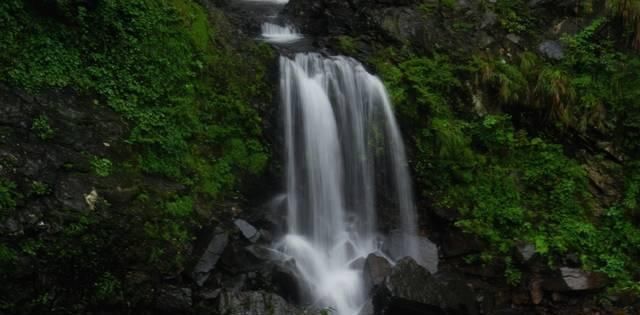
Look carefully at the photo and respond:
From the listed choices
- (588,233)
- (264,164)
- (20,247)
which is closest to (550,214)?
(588,233)

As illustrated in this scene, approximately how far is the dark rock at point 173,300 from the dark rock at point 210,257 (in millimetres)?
319

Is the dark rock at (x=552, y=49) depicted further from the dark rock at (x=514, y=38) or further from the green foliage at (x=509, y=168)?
the dark rock at (x=514, y=38)

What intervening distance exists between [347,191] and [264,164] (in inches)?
64.3

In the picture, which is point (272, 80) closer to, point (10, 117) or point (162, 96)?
point (162, 96)

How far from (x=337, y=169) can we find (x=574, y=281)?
4.40m

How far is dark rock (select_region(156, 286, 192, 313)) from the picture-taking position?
22.7 ft

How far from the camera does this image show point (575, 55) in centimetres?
1206

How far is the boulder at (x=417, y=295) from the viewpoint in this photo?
7797mm

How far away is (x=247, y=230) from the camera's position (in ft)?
27.3

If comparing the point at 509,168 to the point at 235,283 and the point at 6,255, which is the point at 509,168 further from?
the point at 6,255

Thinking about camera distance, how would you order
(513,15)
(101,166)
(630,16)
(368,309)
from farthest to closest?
(513,15), (630,16), (368,309), (101,166)

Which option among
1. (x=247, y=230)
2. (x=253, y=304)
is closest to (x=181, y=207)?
(x=247, y=230)

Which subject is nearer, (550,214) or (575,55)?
(550,214)

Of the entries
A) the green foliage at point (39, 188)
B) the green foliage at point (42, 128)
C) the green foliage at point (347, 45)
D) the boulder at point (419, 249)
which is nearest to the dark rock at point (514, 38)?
the green foliage at point (347, 45)
